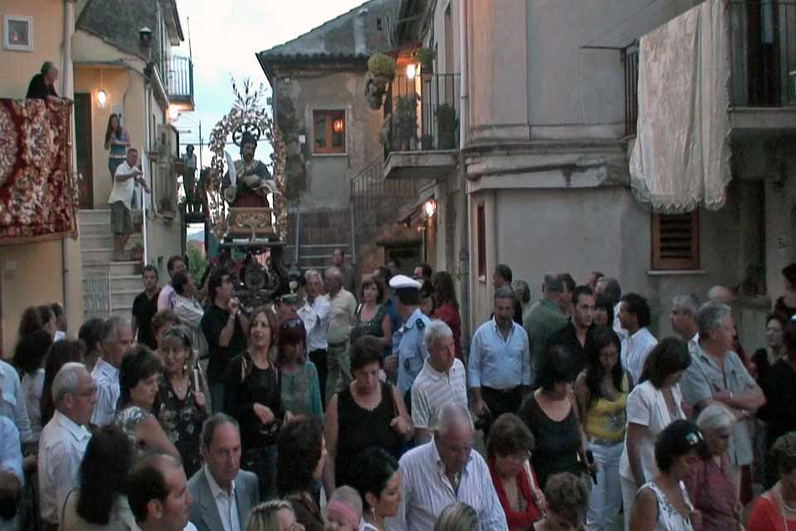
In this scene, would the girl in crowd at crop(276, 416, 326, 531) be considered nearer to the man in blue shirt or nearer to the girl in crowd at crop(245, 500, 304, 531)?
the girl in crowd at crop(245, 500, 304, 531)

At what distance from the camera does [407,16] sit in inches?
1132

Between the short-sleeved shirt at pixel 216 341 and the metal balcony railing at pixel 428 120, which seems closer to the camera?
the short-sleeved shirt at pixel 216 341

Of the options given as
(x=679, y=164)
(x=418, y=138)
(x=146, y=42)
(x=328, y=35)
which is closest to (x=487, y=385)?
(x=679, y=164)

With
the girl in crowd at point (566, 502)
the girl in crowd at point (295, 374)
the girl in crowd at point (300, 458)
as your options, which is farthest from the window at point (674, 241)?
the girl in crowd at point (300, 458)

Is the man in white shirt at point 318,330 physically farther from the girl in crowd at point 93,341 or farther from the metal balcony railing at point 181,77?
the metal balcony railing at point 181,77

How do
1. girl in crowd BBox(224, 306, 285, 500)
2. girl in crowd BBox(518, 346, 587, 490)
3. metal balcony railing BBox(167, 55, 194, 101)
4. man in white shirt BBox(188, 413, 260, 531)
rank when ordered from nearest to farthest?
man in white shirt BBox(188, 413, 260, 531) → girl in crowd BBox(518, 346, 587, 490) → girl in crowd BBox(224, 306, 285, 500) → metal balcony railing BBox(167, 55, 194, 101)

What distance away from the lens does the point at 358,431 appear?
679 centimetres

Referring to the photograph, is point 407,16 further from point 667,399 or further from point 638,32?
point 667,399

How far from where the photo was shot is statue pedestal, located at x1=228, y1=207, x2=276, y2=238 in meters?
18.3

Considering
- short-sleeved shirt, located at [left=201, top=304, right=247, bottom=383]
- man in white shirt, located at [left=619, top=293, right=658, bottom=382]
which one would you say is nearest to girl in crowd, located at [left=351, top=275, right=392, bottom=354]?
short-sleeved shirt, located at [left=201, top=304, right=247, bottom=383]

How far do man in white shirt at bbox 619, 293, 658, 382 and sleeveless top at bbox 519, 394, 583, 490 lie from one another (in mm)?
1884

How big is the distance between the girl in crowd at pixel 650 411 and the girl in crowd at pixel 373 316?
3.95 m

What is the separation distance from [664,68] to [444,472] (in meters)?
9.12

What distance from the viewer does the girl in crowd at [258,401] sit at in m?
7.35
